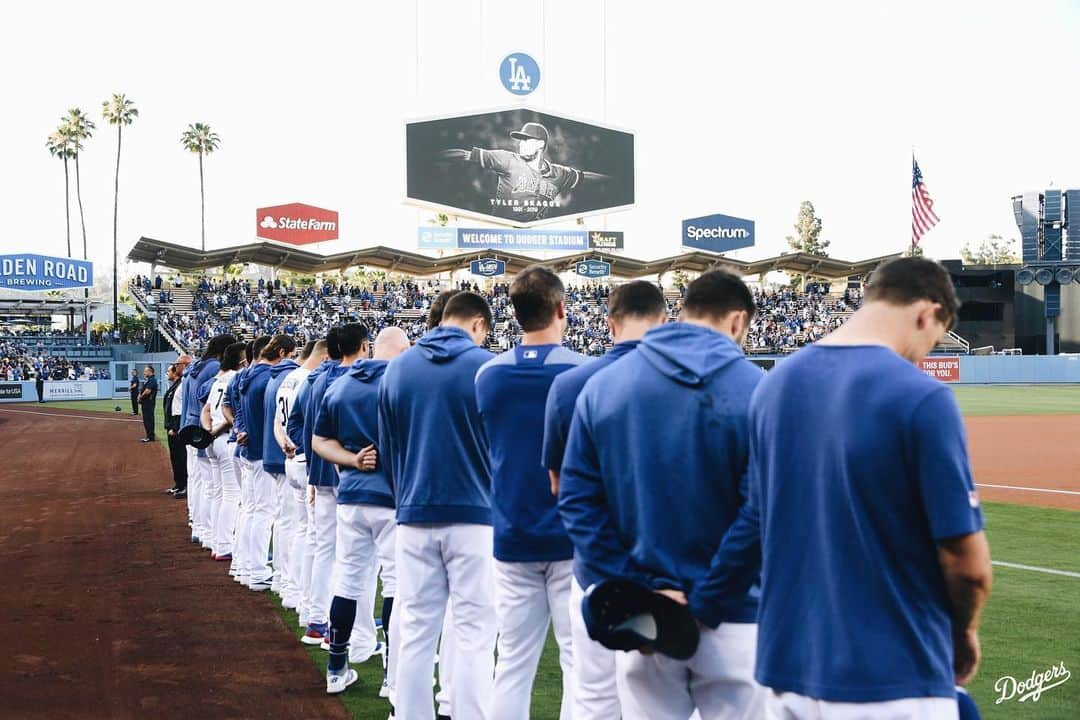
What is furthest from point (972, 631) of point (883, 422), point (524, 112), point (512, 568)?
point (524, 112)

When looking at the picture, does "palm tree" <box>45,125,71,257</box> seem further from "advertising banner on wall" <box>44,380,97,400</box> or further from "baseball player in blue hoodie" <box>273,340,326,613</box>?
"baseball player in blue hoodie" <box>273,340,326,613</box>

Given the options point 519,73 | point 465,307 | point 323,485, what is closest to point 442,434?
point 465,307

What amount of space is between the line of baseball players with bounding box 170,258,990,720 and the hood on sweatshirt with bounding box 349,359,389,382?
0.62m

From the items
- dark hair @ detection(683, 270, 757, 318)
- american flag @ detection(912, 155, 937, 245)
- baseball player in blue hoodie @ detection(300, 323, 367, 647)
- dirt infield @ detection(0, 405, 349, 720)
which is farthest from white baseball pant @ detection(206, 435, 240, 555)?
american flag @ detection(912, 155, 937, 245)

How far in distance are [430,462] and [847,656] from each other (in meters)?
2.72

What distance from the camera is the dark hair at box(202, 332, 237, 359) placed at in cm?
1095

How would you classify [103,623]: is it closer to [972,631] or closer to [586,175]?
[972,631]

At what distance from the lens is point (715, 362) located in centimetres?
317

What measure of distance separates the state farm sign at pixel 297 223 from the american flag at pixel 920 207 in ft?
106

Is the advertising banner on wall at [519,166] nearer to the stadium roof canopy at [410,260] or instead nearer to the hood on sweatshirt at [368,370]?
the stadium roof canopy at [410,260]

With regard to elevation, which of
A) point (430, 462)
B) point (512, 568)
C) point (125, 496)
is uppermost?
point (430, 462)

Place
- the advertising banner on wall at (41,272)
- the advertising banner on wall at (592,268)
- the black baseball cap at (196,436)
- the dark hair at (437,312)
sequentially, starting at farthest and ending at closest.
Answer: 1. the advertising banner on wall at (41,272)
2. the advertising banner on wall at (592,268)
3. the black baseball cap at (196,436)
4. the dark hair at (437,312)

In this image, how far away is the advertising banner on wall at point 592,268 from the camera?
55.8m

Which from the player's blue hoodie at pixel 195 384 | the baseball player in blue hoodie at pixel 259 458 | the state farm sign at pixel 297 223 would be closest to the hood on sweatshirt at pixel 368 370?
the baseball player in blue hoodie at pixel 259 458
